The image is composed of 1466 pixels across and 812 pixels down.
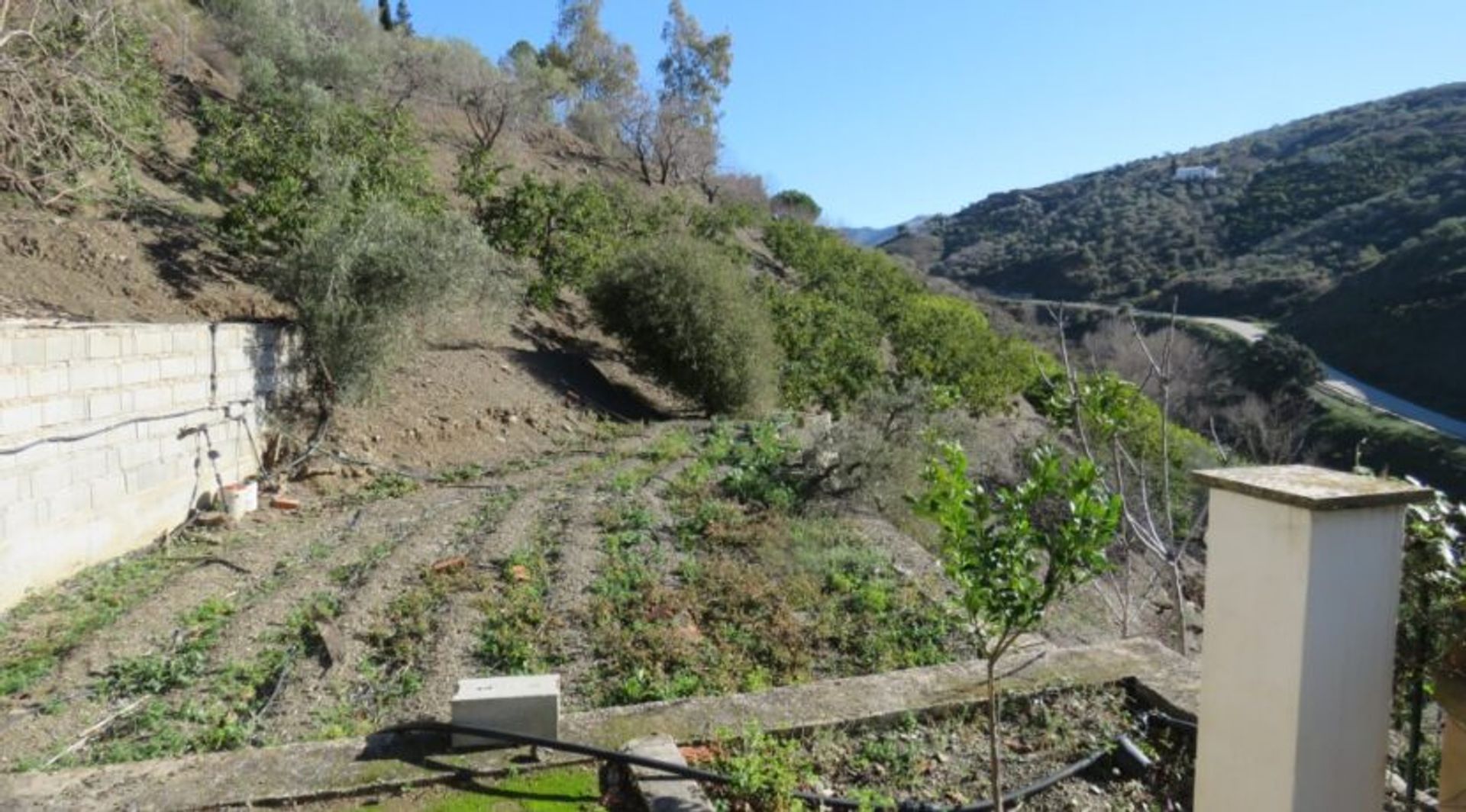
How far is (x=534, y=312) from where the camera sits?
48.3ft

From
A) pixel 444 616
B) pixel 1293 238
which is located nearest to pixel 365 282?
pixel 444 616

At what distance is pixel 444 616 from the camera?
482 centimetres

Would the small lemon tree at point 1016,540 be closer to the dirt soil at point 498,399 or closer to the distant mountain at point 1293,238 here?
the dirt soil at point 498,399

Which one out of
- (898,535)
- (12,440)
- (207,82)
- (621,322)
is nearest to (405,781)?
(12,440)

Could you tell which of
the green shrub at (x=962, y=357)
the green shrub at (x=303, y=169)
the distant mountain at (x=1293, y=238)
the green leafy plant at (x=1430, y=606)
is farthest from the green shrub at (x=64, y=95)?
the distant mountain at (x=1293, y=238)

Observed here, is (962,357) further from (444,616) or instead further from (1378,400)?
(1378,400)

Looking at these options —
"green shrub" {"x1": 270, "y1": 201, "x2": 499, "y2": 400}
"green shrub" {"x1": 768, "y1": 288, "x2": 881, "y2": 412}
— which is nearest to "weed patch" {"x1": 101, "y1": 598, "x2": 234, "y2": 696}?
"green shrub" {"x1": 270, "y1": 201, "x2": 499, "y2": 400}

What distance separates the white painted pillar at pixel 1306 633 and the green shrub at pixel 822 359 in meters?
10.6

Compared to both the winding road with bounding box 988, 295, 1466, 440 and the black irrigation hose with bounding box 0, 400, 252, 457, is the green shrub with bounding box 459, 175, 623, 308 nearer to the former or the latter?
the black irrigation hose with bounding box 0, 400, 252, 457

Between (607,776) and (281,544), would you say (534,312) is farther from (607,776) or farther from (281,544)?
(607,776)

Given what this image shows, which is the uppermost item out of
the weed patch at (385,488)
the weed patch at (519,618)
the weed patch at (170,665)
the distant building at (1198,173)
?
the distant building at (1198,173)

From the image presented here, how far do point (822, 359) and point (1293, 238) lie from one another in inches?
1387

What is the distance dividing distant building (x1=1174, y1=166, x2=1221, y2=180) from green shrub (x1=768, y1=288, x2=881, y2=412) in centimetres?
5039

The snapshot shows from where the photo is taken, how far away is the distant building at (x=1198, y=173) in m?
55.7
